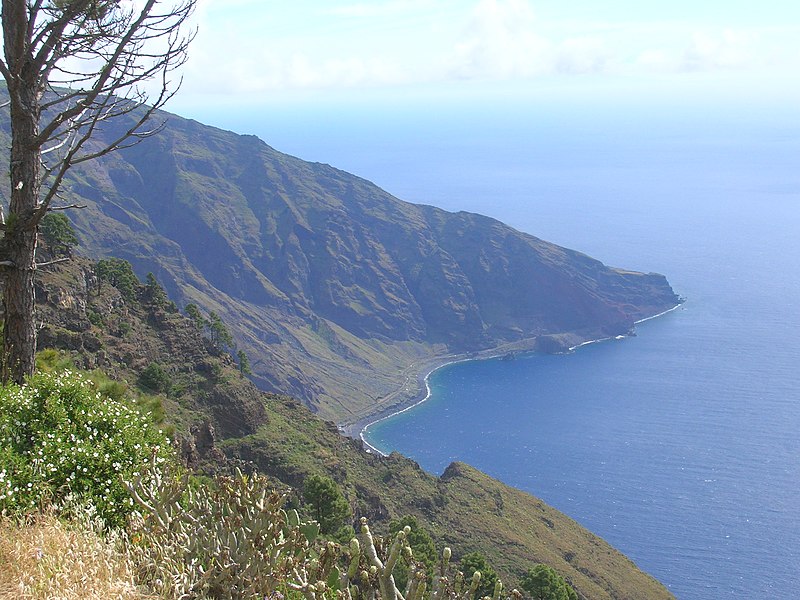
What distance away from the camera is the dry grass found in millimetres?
5879

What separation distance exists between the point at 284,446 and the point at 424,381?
113 metres

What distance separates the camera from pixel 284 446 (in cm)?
5022

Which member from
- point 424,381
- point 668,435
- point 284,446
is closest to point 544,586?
point 284,446

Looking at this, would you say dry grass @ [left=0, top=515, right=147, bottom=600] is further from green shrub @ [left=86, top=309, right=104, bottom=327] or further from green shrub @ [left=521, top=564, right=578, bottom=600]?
green shrub @ [left=86, top=309, right=104, bottom=327]

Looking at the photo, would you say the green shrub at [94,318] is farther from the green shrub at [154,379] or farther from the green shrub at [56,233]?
the green shrub at [154,379]

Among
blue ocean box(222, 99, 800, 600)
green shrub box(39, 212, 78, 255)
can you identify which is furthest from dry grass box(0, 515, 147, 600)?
blue ocean box(222, 99, 800, 600)

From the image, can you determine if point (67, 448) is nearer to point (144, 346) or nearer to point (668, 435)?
point (144, 346)

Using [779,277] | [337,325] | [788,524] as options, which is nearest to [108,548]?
[788,524]

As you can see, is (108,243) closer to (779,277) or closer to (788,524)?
(788,524)

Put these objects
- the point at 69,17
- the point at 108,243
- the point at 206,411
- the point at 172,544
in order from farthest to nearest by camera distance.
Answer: the point at 108,243 → the point at 206,411 → the point at 69,17 → the point at 172,544

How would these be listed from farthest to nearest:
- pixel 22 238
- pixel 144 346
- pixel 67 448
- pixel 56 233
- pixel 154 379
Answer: pixel 144 346 → pixel 56 233 → pixel 154 379 → pixel 22 238 → pixel 67 448

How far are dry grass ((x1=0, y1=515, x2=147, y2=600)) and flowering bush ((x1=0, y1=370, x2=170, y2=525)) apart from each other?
55 centimetres

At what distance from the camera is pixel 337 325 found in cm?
19538

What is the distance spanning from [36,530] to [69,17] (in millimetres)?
6764
